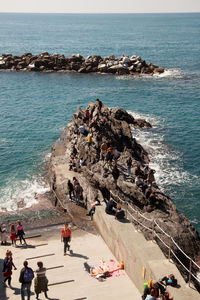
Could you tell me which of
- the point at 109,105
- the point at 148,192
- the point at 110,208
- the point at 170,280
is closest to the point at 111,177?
the point at 148,192

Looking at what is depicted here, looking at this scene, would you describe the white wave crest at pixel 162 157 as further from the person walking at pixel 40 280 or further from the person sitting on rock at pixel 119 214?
the person walking at pixel 40 280

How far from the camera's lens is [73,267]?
13391 mm

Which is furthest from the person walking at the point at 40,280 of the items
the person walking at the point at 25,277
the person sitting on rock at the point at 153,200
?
the person sitting on rock at the point at 153,200

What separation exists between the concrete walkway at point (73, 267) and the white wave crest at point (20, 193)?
7.26 m

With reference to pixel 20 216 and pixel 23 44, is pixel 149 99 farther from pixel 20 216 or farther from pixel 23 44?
pixel 23 44

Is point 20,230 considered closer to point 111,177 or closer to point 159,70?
point 111,177

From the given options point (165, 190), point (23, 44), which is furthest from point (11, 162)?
point (23, 44)

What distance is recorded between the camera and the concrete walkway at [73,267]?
454 inches

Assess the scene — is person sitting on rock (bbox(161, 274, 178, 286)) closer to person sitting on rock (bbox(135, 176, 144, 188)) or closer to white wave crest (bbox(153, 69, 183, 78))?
person sitting on rock (bbox(135, 176, 144, 188))

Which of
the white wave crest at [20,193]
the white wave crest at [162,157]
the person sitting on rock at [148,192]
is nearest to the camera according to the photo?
the person sitting on rock at [148,192]

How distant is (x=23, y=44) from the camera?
113m

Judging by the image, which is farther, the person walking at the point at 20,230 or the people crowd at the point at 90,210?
the person walking at the point at 20,230

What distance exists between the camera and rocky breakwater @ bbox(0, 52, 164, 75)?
221 feet

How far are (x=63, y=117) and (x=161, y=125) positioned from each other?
12.9 m
